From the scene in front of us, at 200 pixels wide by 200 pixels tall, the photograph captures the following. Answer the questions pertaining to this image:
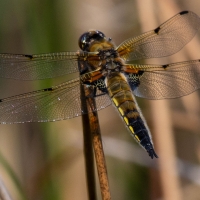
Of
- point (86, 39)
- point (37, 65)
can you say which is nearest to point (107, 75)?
point (86, 39)

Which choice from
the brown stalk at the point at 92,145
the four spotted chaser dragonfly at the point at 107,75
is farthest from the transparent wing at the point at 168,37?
the brown stalk at the point at 92,145

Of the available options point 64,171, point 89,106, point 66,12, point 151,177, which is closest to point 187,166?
point 151,177

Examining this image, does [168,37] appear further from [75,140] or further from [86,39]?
[75,140]

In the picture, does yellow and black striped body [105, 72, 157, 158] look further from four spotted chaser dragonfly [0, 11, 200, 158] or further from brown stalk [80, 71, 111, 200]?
brown stalk [80, 71, 111, 200]

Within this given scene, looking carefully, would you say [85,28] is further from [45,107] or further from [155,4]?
[45,107]

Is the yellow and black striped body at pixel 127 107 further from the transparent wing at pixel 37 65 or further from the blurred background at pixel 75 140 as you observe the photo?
the blurred background at pixel 75 140

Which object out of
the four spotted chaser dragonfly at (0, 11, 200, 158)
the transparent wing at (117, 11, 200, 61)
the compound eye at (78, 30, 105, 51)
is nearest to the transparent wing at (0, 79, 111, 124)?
the four spotted chaser dragonfly at (0, 11, 200, 158)
